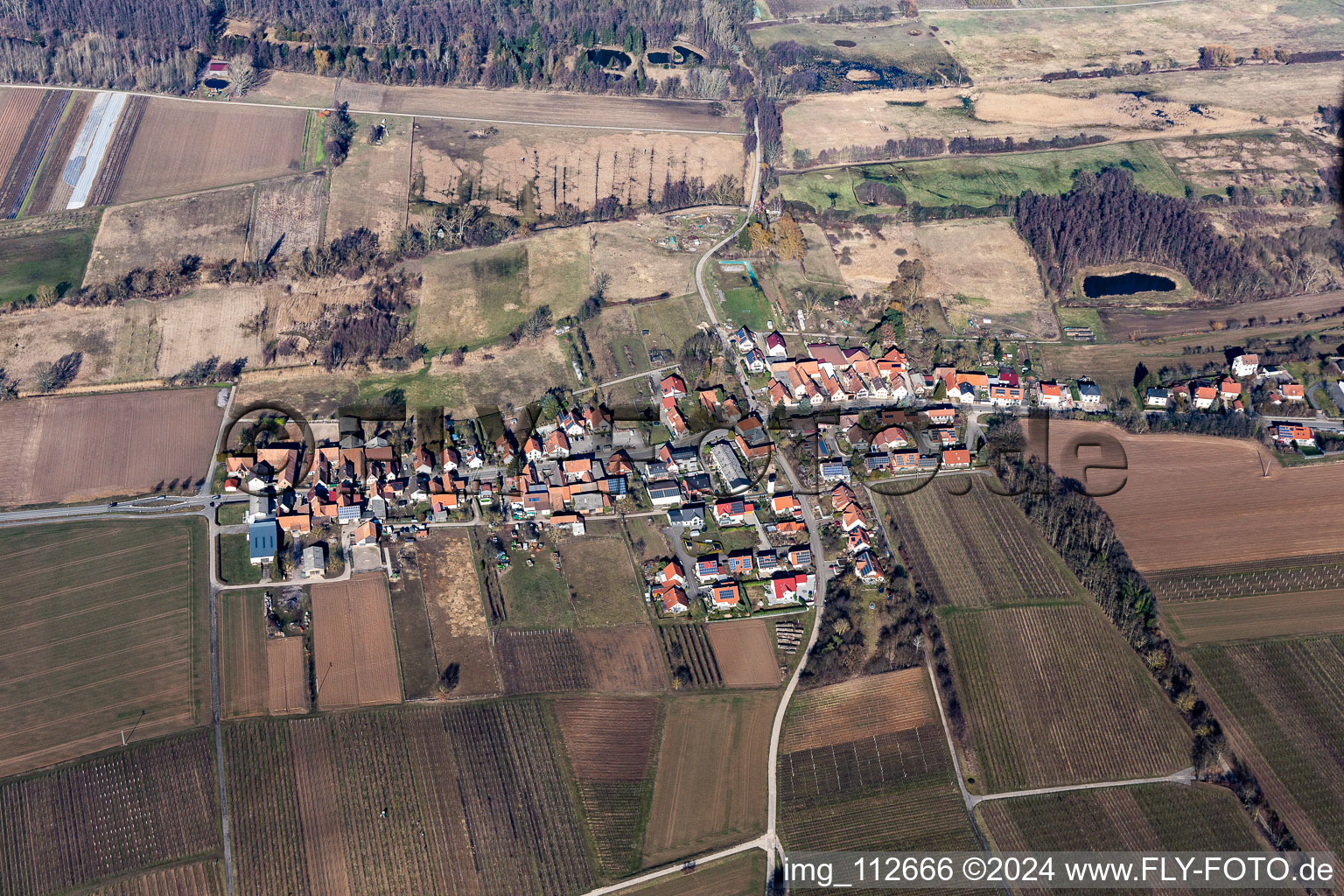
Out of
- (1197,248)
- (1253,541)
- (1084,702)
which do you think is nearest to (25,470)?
(1084,702)

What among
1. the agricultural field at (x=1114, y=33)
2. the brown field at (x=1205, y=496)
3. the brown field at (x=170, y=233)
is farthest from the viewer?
the agricultural field at (x=1114, y=33)

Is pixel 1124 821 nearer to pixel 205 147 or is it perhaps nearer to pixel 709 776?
pixel 709 776


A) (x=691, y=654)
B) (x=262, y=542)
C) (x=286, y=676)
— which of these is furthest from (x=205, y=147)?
(x=691, y=654)

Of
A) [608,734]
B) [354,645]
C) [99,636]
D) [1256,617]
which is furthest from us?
[1256,617]

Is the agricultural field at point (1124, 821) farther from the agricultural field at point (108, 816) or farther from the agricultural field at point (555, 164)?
the agricultural field at point (555, 164)

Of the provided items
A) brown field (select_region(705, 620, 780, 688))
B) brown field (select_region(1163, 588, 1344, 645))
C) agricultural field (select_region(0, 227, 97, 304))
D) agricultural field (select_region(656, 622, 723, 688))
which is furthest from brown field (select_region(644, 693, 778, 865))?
agricultural field (select_region(0, 227, 97, 304))

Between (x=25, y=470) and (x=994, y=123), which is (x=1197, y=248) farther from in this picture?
(x=25, y=470)

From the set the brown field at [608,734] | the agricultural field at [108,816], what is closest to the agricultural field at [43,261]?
the agricultural field at [108,816]
